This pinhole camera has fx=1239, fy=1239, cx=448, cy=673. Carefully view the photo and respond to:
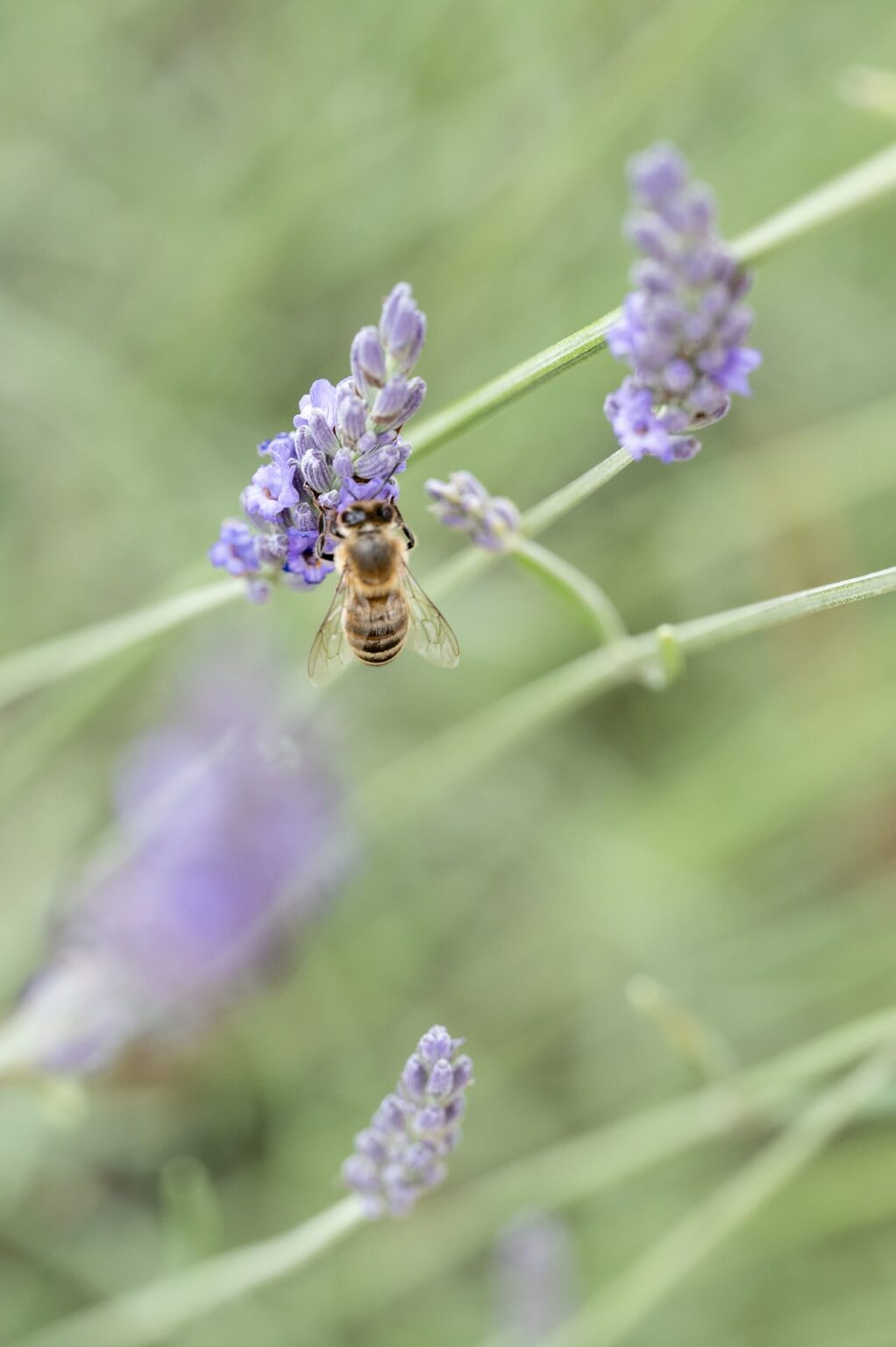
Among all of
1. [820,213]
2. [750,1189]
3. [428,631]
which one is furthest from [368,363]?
[750,1189]

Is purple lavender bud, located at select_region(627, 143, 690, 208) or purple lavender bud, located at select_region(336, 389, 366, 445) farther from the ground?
purple lavender bud, located at select_region(336, 389, 366, 445)

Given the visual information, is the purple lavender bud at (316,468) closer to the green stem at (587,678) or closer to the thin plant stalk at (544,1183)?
the green stem at (587,678)

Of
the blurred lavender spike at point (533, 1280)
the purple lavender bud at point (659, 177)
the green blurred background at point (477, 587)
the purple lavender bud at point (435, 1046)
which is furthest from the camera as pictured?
the green blurred background at point (477, 587)

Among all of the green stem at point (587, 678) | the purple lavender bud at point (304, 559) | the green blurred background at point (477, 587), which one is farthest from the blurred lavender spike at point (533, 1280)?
the purple lavender bud at point (304, 559)

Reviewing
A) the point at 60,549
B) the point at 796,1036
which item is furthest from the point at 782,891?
the point at 60,549

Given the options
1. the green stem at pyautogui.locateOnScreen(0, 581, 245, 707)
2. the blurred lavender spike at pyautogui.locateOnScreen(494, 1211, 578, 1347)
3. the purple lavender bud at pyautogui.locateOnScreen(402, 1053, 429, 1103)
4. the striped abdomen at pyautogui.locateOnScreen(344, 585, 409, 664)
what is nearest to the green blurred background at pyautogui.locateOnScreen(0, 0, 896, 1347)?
the blurred lavender spike at pyautogui.locateOnScreen(494, 1211, 578, 1347)

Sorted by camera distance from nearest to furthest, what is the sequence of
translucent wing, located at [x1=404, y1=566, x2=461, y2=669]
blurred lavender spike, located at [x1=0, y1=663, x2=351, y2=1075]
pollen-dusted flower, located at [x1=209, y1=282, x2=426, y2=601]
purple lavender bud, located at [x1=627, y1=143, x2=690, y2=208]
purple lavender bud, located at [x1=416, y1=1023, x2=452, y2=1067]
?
1. purple lavender bud, located at [x1=627, y1=143, x2=690, y2=208]
2. pollen-dusted flower, located at [x1=209, y1=282, x2=426, y2=601]
3. purple lavender bud, located at [x1=416, y1=1023, x2=452, y2=1067]
4. translucent wing, located at [x1=404, y1=566, x2=461, y2=669]
5. blurred lavender spike, located at [x1=0, y1=663, x2=351, y2=1075]

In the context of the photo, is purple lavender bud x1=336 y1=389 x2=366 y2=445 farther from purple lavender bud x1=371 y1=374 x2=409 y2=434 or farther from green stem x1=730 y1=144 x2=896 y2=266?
green stem x1=730 y1=144 x2=896 y2=266
